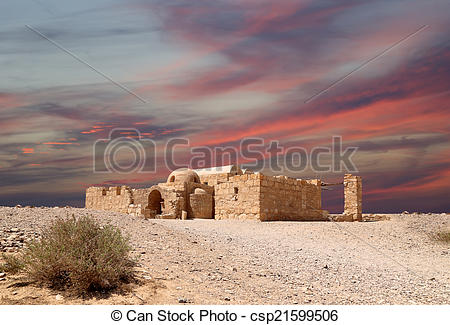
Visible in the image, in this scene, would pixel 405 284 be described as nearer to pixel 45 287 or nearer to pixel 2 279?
pixel 45 287

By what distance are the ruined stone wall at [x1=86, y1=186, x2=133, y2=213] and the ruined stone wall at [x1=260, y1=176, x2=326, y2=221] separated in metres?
9.89

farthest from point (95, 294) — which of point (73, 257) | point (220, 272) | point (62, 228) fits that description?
point (220, 272)

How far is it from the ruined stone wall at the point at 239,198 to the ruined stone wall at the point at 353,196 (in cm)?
798

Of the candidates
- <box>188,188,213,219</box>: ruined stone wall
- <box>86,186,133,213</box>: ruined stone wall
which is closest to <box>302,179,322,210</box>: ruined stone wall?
<box>188,188,213,219</box>: ruined stone wall

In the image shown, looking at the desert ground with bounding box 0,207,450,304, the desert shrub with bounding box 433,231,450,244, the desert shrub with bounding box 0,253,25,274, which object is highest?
the desert shrub with bounding box 0,253,25,274

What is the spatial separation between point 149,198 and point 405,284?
17755 millimetres

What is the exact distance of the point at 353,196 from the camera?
22.4m

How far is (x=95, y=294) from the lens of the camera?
201 inches

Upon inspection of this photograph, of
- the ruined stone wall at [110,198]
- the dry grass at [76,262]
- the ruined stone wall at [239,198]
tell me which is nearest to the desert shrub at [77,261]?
the dry grass at [76,262]

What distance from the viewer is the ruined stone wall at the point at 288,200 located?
16.9 meters

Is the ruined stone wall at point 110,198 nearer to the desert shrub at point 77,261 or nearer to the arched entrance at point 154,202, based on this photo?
the arched entrance at point 154,202

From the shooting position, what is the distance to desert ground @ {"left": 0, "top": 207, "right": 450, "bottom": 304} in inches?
214

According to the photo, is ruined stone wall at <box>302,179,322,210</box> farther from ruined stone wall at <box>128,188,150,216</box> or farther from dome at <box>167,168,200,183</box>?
ruined stone wall at <box>128,188,150,216</box>
